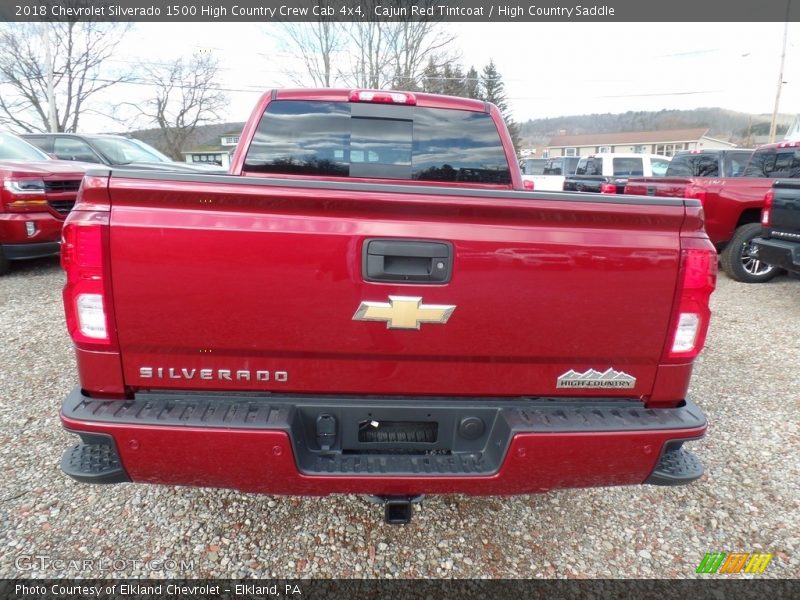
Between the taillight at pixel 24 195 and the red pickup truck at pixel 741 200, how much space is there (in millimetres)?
8817

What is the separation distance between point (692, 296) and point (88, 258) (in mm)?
2131

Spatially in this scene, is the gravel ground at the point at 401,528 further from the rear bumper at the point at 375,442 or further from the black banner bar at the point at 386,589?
the rear bumper at the point at 375,442

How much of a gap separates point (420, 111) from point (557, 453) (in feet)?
7.13

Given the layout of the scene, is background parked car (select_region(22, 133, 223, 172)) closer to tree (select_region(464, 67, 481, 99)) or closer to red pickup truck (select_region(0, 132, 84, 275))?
red pickup truck (select_region(0, 132, 84, 275))

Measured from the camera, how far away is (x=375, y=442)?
6.03 feet

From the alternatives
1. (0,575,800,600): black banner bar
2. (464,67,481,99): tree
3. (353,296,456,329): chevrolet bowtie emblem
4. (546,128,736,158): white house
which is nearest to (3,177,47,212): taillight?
(0,575,800,600): black banner bar

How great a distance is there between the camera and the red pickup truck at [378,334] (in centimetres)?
159

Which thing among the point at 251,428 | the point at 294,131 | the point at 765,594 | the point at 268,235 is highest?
the point at 294,131

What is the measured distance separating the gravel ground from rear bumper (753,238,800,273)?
10.4ft

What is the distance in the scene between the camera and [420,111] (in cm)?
293

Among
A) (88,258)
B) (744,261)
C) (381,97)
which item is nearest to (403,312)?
(88,258)

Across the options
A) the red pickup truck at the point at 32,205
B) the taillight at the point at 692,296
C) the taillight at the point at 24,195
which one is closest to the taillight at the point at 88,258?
the taillight at the point at 692,296

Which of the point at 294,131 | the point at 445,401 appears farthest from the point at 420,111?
the point at 445,401

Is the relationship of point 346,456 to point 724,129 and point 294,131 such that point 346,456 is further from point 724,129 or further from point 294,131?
point 724,129
